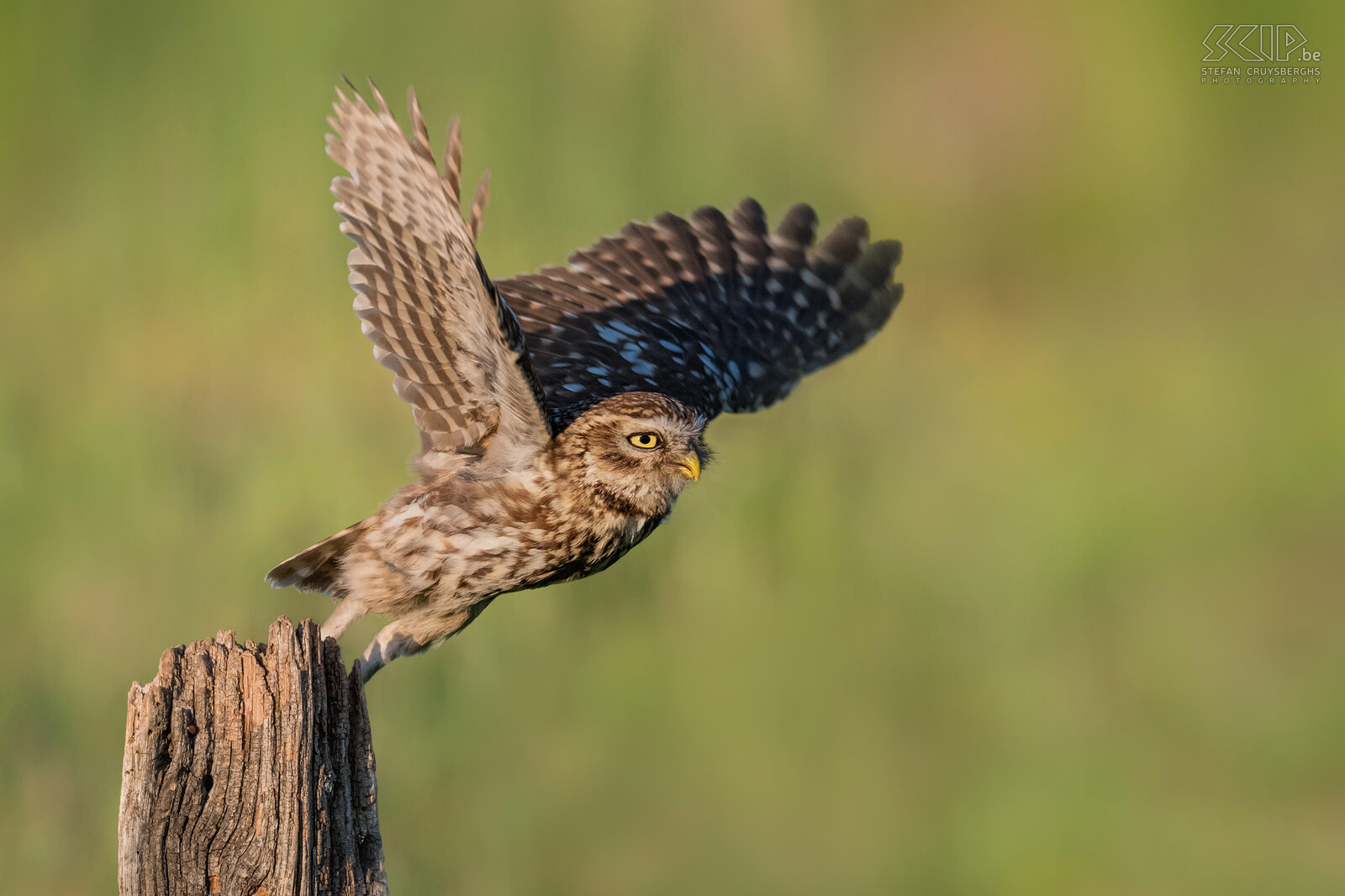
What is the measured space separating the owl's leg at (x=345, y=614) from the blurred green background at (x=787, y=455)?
139cm

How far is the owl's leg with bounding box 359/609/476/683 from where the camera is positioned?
4.23 meters

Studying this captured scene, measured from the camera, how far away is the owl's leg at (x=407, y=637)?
13.9 ft

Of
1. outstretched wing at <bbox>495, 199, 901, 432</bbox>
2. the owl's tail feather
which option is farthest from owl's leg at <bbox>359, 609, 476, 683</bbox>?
outstretched wing at <bbox>495, 199, 901, 432</bbox>

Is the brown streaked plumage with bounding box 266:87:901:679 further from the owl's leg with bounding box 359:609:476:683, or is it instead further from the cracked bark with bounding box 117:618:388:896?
the cracked bark with bounding box 117:618:388:896

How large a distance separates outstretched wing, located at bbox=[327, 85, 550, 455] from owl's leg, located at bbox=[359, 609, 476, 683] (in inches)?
24.3

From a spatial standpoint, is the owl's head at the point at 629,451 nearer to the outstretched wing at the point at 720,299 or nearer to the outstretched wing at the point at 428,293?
the outstretched wing at the point at 428,293

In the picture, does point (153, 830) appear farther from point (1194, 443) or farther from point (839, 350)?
point (1194, 443)

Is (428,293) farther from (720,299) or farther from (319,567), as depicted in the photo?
(720,299)

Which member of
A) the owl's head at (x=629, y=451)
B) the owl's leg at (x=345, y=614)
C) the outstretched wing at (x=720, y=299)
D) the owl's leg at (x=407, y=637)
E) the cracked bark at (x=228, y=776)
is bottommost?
the cracked bark at (x=228, y=776)

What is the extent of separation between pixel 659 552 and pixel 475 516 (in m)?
2.45

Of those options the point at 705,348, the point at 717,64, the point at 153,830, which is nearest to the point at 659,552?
the point at 705,348

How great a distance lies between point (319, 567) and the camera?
4195mm

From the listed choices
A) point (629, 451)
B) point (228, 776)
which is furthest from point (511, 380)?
point (228, 776)

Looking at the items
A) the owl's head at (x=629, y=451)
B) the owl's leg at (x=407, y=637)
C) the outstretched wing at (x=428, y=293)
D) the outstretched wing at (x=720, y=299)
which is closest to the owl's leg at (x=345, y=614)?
the owl's leg at (x=407, y=637)
